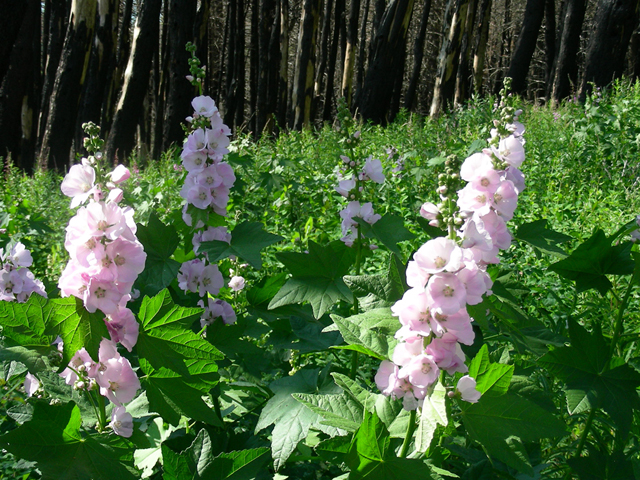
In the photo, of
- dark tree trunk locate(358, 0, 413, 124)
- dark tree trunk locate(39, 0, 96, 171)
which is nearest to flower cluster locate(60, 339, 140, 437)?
dark tree trunk locate(39, 0, 96, 171)

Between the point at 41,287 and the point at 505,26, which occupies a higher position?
the point at 505,26

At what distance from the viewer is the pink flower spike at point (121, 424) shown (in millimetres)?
1167

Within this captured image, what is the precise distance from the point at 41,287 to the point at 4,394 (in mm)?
567

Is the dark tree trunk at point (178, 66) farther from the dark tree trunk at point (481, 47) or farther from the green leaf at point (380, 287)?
the green leaf at point (380, 287)

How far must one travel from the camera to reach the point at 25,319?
1080mm

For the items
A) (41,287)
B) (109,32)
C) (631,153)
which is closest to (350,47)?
(109,32)

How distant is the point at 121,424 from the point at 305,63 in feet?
44.3

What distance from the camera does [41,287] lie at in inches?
68.1

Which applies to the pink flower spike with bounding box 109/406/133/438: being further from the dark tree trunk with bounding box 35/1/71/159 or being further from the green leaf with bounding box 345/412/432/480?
the dark tree trunk with bounding box 35/1/71/159

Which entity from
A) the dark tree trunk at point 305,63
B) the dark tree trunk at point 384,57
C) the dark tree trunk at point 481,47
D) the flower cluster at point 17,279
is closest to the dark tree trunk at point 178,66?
the dark tree trunk at point 305,63

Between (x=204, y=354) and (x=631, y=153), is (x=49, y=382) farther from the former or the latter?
(x=631, y=153)

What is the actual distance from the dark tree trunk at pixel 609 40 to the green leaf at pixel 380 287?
8.69 m

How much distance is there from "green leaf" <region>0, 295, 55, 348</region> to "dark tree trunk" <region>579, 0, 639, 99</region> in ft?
30.0

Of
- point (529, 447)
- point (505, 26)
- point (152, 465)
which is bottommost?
point (152, 465)
